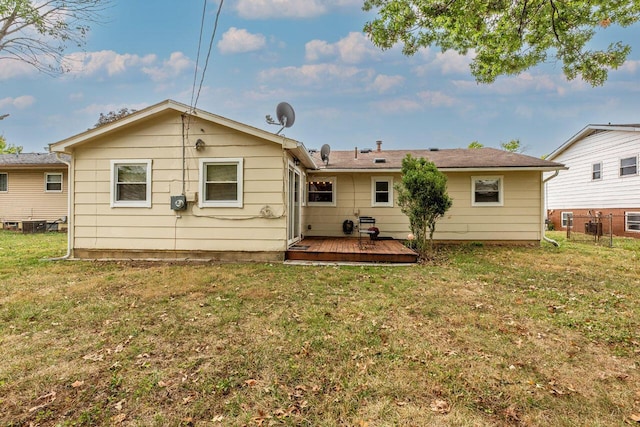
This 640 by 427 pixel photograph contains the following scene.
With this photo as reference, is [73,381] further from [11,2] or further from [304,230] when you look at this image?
[11,2]

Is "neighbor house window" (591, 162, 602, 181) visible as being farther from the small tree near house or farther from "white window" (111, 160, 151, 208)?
"white window" (111, 160, 151, 208)

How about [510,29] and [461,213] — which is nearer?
[510,29]

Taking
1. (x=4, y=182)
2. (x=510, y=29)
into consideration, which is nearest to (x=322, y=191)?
(x=510, y=29)

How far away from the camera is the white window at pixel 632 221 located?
35.8 feet

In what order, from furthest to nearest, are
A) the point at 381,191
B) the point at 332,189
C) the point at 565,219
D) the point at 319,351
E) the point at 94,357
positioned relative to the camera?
the point at 565,219, the point at 332,189, the point at 381,191, the point at 319,351, the point at 94,357

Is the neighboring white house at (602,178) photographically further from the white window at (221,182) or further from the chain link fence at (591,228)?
the white window at (221,182)

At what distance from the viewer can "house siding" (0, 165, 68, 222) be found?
13.7 metres

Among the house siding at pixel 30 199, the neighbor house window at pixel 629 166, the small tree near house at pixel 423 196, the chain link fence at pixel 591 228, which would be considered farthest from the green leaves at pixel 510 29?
the house siding at pixel 30 199

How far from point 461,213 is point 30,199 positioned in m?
19.1

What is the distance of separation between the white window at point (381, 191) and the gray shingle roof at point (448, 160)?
0.48m

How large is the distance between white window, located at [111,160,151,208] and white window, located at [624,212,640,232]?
1668cm

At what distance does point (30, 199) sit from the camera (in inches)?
543

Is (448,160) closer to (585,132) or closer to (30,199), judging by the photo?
(585,132)

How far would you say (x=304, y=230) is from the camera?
393 inches
